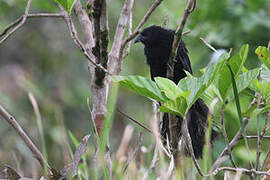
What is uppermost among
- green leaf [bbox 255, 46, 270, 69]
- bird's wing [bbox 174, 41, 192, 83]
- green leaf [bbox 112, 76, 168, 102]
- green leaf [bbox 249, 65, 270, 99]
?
green leaf [bbox 112, 76, 168, 102]

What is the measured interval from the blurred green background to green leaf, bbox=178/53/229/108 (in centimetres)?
233

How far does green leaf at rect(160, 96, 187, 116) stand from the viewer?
5.53 ft

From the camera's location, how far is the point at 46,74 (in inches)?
313

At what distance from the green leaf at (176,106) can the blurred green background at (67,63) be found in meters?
2.37

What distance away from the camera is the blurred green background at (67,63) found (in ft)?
14.3

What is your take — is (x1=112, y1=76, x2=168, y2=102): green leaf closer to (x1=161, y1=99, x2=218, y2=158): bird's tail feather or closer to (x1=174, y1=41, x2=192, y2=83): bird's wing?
(x1=161, y1=99, x2=218, y2=158): bird's tail feather

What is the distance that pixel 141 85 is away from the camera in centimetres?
168

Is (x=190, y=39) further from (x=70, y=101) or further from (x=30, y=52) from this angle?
(x=30, y=52)

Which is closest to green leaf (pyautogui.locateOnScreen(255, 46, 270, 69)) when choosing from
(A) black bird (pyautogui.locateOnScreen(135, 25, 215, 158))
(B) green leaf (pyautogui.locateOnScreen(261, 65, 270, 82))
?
(B) green leaf (pyautogui.locateOnScreen(261, 65, 270, 82))

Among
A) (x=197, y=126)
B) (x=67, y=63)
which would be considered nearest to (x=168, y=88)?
(x=197, y=126)

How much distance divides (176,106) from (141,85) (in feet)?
0.50

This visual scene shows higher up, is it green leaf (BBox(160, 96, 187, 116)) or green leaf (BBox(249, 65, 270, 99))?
green leaf (BBox(160, 96, 187, 116))

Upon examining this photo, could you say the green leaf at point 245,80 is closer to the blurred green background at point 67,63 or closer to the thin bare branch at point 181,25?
the thin bare branch at point 181,25

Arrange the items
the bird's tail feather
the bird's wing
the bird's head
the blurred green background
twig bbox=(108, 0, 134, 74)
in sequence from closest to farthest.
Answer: twig bbox=(108, 0, 134, 74) → the bird's tail feather → the bird's wing → the bird's head → the blurred green background
